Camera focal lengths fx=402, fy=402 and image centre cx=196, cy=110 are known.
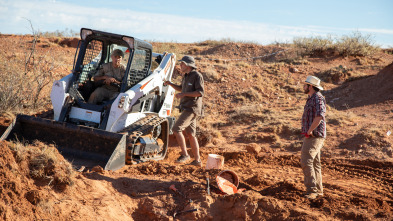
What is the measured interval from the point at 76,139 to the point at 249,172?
129 inches

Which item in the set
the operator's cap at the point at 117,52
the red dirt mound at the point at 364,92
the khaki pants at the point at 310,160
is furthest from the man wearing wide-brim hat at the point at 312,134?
the red dirt mound at the point at 364,92

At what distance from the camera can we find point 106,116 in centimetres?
707

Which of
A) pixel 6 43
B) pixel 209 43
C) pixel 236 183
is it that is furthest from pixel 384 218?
pixel 209 43

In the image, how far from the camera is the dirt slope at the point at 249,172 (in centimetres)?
479

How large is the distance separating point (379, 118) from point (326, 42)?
37.4 ft

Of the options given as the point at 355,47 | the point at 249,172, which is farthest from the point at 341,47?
the point at 249,172

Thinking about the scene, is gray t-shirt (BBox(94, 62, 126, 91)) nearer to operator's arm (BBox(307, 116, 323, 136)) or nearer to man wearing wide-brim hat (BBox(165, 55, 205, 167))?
man wearing wide-brim hat (BBox(165, 55, 205, 167))

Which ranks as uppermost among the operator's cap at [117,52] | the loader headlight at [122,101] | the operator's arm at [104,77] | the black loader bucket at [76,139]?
the operator's cap at [117,52]

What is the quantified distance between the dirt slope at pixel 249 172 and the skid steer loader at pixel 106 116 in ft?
1.47

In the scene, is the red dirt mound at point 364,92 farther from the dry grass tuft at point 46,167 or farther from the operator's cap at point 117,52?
the dry grass tuft at point 46,167

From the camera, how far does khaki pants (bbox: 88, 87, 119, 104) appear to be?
755cm

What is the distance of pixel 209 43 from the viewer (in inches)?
1139

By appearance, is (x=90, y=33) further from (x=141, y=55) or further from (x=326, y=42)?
(x=326, y=42)

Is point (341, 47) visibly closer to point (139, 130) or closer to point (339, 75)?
point (339, 75)
